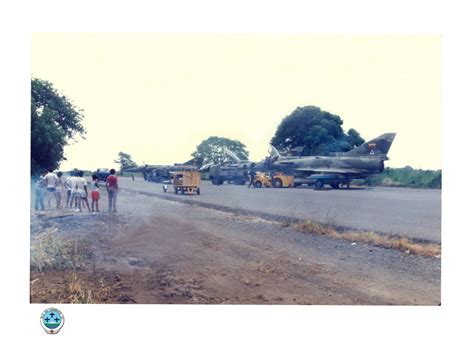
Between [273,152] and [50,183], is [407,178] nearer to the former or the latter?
[273,152]

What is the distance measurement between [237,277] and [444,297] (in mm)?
2168

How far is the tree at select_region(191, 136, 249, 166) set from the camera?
556 centimetres

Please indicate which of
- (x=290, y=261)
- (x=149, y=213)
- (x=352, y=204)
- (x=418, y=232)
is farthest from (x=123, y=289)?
(x=418, y=232)

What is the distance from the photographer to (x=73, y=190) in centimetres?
561

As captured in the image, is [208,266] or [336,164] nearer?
[208,266]

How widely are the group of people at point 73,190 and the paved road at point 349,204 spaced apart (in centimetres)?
18

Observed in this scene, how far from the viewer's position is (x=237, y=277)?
524cm

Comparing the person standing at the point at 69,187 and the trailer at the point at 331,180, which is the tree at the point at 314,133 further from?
the person standing at the point at 69,187

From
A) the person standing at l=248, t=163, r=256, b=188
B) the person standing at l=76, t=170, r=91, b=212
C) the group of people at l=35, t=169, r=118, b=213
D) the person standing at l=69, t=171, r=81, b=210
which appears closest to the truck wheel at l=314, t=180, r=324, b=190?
the person standing at l=248, t=163, r=256, b=188

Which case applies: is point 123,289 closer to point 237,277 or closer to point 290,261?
point 237,277

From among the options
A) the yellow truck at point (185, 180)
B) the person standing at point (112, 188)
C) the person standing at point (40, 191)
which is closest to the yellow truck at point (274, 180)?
the yellow truck at point (185, 180)
